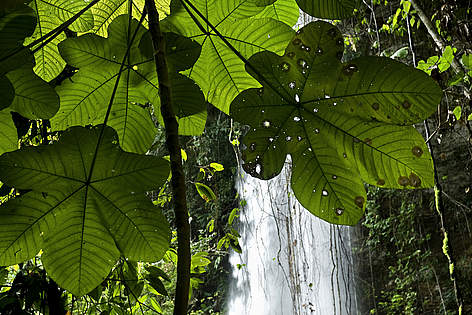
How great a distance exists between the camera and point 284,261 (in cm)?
454

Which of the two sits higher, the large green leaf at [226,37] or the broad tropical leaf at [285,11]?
the broad tropical leaf at [285,11]

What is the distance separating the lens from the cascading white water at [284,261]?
4055 mm

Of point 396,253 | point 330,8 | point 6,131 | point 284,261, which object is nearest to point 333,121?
point 330,8

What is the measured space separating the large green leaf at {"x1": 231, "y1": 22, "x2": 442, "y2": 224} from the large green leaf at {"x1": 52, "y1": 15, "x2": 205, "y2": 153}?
0.12 meters

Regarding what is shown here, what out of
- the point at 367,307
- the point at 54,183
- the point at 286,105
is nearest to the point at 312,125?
the point at 286,105

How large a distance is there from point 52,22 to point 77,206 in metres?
0.28

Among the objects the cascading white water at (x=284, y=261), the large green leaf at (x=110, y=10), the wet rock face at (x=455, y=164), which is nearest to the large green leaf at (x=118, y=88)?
the large green leaf at (x=110, y=10)

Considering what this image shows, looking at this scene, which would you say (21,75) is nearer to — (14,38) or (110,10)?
(14,38)

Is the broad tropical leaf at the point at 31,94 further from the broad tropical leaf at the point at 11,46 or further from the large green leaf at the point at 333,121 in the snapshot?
the large green leaf at the point at 333,121

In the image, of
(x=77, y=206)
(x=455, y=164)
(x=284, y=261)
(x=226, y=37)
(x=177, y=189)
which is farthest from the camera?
(x=284, y=261)

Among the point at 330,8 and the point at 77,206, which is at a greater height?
the point at 330,8

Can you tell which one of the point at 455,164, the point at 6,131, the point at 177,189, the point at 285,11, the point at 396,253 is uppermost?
the point at 455,164

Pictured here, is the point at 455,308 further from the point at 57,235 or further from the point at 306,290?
the point at 57,235

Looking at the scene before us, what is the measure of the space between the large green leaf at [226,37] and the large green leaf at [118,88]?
0.12ft
